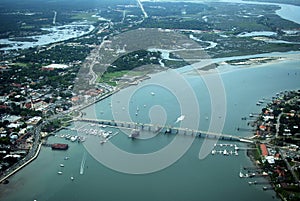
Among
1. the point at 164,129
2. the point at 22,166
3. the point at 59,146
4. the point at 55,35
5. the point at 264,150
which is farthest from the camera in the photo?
the point at 55,35

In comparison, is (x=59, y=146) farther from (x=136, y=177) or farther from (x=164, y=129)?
(x=164, y=129)

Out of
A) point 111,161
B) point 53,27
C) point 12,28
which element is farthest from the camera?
point 53,27

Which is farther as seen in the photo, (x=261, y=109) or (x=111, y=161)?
(x=261, y=109)

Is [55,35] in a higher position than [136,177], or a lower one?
lower

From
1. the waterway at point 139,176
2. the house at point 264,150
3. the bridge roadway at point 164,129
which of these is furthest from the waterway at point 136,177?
the house at point 264,150

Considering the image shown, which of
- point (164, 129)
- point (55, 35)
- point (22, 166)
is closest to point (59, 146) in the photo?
point (22, 166)

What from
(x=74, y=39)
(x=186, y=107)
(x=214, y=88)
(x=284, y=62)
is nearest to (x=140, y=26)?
(x=74, y=39)

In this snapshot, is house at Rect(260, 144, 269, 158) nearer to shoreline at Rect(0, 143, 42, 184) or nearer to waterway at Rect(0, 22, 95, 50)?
shoreline at Rect(0, 143, 42, 184)

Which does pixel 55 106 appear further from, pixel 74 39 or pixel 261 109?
pixel 74 39

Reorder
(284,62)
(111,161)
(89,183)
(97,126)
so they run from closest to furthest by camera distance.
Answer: (89,183) → (111,161) → (97,126) → (284,62)

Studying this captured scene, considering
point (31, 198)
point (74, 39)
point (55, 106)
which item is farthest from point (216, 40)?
point (31, 198)
